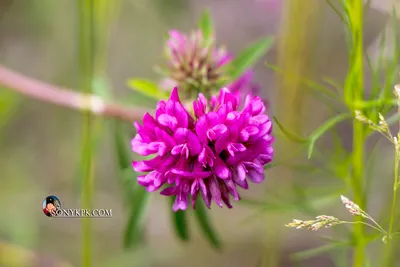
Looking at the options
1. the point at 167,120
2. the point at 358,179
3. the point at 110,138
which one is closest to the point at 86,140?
the point at 167,120

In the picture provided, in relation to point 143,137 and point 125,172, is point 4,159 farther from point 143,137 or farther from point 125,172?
point 143,137

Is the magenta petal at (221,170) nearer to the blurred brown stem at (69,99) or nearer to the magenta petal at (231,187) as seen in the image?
the magenta petal at (231,187)

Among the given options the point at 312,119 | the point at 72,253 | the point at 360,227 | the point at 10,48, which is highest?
the point at 10,48

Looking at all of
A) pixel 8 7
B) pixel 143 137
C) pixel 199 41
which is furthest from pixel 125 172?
pixel 8 7

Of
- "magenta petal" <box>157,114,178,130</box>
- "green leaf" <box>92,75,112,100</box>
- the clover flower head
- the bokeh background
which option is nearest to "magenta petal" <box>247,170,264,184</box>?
the clover flower head

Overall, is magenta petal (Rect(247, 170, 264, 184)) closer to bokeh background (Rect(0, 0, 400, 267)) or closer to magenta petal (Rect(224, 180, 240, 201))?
magenta petal (Rect(224, 180, 240, 201))

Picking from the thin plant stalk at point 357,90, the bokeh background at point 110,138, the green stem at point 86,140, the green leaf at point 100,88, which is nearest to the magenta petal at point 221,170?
the thin plant stalk at point 357,90

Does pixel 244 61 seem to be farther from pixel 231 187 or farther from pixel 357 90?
pixel 231 187
